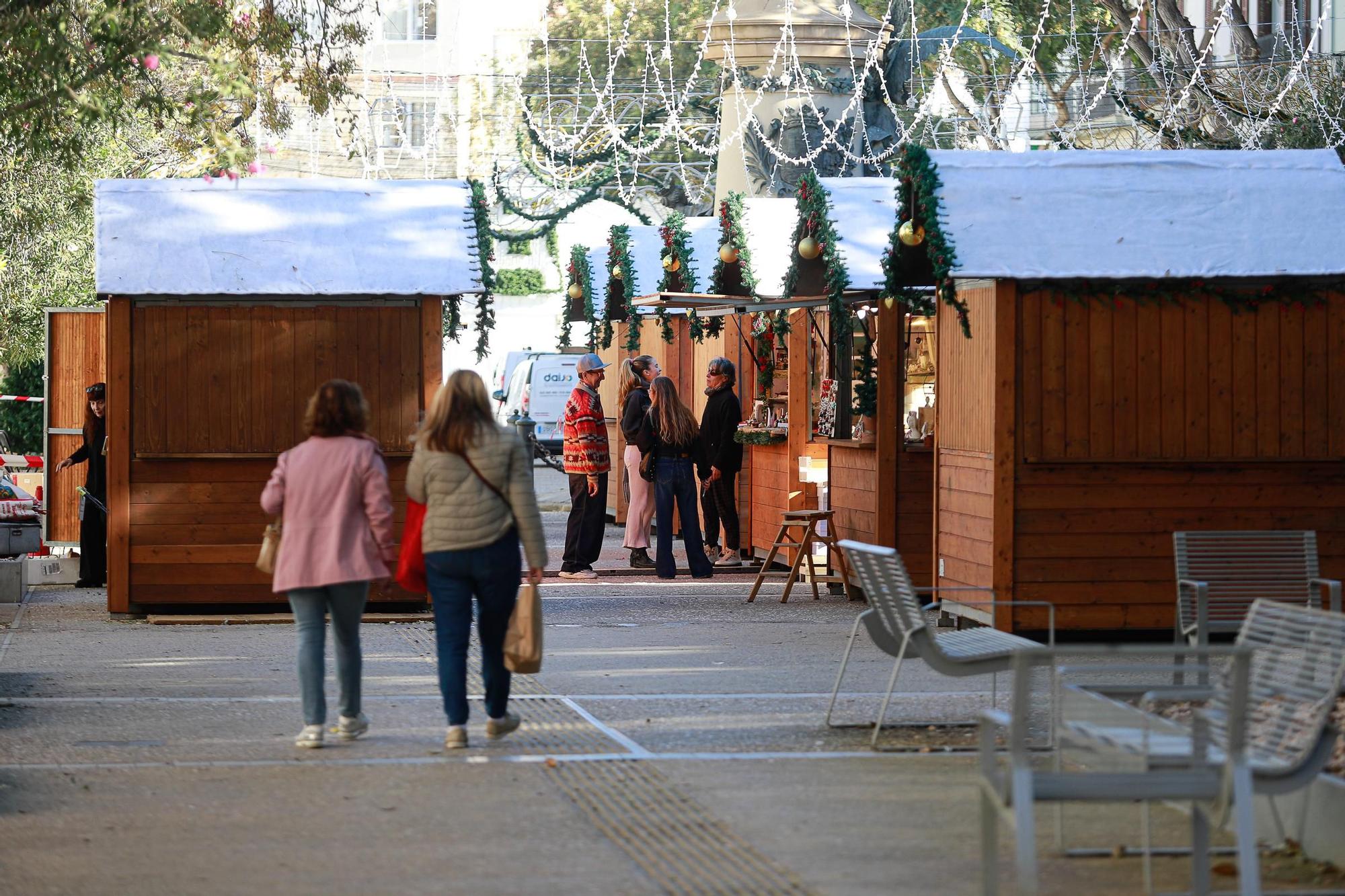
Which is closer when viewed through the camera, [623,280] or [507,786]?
[507,786]

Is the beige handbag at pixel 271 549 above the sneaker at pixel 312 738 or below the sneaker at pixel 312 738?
above

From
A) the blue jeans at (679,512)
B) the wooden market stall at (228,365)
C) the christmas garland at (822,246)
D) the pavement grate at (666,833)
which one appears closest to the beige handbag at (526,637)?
the pavement grate at (666,833)

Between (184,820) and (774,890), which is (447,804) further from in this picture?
(774,890)

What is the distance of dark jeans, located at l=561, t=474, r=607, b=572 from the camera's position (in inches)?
708

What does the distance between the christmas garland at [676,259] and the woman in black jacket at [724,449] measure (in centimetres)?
90

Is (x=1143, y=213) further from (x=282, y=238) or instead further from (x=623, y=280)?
(x=623, y=280)

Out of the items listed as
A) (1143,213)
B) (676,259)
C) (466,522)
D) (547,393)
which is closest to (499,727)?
(466,522)

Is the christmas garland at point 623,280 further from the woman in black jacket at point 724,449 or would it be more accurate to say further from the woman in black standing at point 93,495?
the woman in black standing at point 93,495

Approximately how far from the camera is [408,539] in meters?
9.27

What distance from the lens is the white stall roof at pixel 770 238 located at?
17.9 metres

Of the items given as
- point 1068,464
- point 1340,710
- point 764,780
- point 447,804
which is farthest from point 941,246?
point 447,804

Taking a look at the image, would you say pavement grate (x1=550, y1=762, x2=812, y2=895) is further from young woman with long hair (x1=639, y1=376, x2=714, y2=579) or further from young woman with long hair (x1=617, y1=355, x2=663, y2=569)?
young woman with long hair (x1=617, y1=355, x2=663, y2=569)

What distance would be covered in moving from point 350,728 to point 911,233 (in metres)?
5.55

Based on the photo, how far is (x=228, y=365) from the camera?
14.5 m
